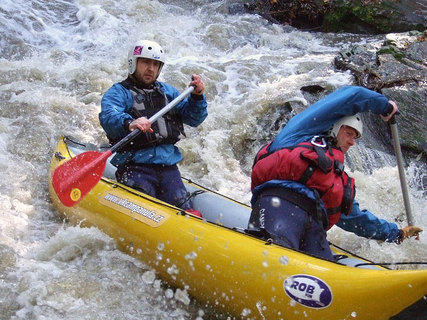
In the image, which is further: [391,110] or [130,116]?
[130,116]

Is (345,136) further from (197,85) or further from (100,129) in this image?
(100,129)

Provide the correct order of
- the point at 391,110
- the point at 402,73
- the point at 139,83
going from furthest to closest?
the point at 402,73
the point at 139,83
the point at 391,110

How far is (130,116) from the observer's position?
12.4 feet

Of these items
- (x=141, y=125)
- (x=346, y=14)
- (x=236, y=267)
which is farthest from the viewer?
(x=346, y=14)

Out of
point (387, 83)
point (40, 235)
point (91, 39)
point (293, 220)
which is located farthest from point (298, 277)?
point (91, 39)

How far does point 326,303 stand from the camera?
2586mm

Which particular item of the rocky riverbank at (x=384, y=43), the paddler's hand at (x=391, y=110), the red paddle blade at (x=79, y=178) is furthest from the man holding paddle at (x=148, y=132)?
the rocky riverbank at (x=384, y=43)

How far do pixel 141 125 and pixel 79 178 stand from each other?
2.24 feet

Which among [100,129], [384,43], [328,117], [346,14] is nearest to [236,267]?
[328,117]

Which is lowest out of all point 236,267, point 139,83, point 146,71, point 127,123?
point 236,267

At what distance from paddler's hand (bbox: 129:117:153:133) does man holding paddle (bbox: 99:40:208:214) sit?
0.18 m

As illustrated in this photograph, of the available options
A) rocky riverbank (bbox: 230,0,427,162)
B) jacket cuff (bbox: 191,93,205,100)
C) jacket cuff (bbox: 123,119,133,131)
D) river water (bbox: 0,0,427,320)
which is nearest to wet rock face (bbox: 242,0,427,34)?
rocky riverbank (bbox: 230,0,427,162)

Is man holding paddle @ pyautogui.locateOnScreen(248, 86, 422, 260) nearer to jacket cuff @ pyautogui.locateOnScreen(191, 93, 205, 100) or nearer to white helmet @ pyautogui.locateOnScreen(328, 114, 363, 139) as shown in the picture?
white helmet @ pyautogui.locateOnScreen(328, 114, 363, 139)

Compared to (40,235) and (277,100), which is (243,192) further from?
(40,235)
